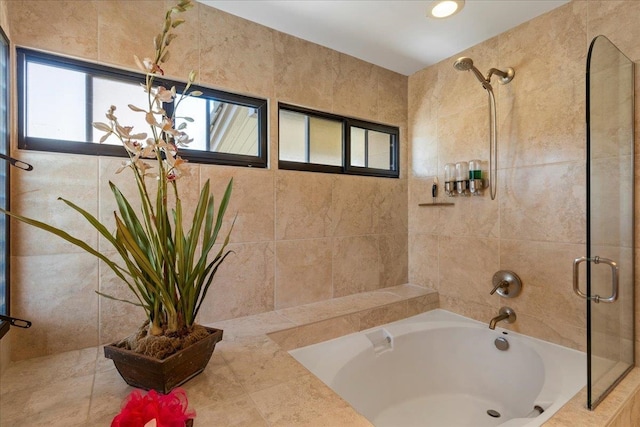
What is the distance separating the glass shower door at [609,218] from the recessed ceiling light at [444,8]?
24.2 inches

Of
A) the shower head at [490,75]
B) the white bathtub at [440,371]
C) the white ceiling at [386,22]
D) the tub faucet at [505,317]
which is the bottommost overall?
the white bathtub at [440,371]

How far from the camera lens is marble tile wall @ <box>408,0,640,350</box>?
1513 millimetres

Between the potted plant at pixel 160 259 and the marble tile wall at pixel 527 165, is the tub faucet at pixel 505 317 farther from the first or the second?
the potted plant at pixel 160 259

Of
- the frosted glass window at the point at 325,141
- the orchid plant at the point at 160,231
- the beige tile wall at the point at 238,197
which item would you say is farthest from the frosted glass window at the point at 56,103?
the frosted glass window at the point at 325,141

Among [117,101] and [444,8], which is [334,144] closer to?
[444,8]

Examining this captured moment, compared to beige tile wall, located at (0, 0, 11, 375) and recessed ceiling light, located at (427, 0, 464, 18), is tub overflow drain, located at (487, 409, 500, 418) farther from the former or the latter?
beige tile wall, located at (0, 0, 11, 375)

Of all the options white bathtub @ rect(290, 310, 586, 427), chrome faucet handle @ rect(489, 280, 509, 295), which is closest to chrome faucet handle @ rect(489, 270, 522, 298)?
chrome faucet handle @ rect(489, 280, 509, 295)

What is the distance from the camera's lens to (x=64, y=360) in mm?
1228

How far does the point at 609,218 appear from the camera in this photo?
1201mm

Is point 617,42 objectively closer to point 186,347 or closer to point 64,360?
point 186,347

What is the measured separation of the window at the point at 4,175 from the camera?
115cm

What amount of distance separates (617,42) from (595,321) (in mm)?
1287

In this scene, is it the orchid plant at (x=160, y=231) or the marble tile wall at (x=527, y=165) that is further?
the marble tile wall at (x=527, y=165)

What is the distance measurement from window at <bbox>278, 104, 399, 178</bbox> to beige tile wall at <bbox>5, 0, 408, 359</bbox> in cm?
7
